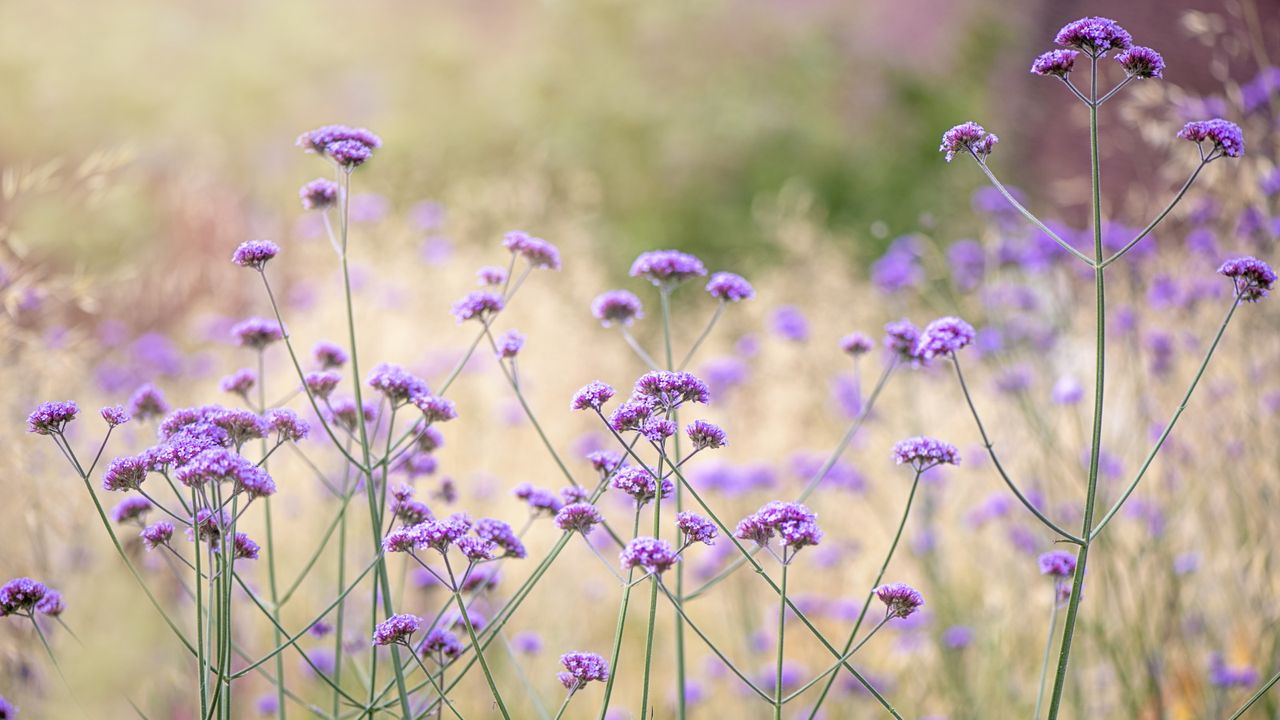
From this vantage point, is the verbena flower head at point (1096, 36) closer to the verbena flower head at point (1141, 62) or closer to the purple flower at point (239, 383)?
the verbena flower head at point (1141, 62)

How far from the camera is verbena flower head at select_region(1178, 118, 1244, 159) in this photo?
1.35 m

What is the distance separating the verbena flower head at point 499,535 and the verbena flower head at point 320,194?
0.58 metres

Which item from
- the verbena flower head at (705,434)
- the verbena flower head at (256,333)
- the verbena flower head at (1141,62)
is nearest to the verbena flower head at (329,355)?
the verbena flower head at (256,333)

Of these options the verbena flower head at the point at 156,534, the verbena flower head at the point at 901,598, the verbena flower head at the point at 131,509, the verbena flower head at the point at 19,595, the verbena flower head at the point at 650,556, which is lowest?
the verbena flower head at the point at 19,595

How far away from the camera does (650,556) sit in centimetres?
122

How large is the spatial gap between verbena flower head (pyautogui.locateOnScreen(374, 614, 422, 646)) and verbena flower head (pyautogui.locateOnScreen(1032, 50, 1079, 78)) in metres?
1.04

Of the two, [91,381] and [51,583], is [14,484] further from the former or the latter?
[91,381]

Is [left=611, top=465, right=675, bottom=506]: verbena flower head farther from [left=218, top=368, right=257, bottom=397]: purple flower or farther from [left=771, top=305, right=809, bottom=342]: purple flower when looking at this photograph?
[left=771, top=305, right=809, bottom=342]: purple flower

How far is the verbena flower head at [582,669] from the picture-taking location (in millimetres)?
1309

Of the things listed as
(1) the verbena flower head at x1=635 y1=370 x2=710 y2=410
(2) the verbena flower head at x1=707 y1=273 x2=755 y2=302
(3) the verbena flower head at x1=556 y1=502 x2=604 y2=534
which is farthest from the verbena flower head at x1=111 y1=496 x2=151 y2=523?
(2) the verbena flower head at x1=707 y1=273 x2=755 y2=302

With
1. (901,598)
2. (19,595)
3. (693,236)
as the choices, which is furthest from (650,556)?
(693,236)

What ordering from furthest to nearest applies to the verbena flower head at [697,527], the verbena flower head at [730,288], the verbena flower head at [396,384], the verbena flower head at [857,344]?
the verbena flower head at [857,344]
the verbena flower head at [730,288]
the verbena flower head at [396,384]
the verbena flower head at [697,527]

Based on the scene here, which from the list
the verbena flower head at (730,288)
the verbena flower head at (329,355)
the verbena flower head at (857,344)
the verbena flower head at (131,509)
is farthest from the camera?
the verbena flower head at (857,344)

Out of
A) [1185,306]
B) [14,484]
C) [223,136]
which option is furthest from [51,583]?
[223,136]
